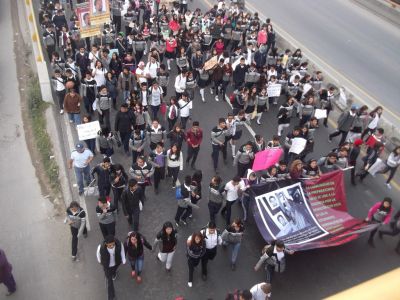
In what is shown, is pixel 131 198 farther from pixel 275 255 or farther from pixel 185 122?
pixel 185 122

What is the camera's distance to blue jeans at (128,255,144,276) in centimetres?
805

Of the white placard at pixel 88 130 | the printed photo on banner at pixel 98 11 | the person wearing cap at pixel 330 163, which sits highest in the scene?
the printed photo on banner at pixel 98 11

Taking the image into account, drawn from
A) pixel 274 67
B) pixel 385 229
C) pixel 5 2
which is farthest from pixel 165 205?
pixel 5 2

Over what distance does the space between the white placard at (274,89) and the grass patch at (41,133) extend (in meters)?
6.83

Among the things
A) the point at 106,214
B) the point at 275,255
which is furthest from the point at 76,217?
the point at 275,255

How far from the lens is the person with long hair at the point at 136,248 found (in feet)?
25.1

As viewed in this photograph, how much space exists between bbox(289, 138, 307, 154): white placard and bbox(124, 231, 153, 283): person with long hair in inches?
196

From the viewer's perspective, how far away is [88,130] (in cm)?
1065

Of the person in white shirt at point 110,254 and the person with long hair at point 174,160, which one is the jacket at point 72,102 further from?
the person in white shirt at point 110,254

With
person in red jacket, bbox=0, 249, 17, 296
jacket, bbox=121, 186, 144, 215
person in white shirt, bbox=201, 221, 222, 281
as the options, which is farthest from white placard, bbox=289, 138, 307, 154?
person in red jacket, bbox=0, 249, 17, 296

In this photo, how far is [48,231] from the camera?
956 centimetres

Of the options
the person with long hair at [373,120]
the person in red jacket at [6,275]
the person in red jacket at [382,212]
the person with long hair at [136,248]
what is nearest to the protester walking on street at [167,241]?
the person with long hair at [136,248]

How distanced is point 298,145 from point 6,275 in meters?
7.34

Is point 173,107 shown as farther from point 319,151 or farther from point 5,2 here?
point 5,2
